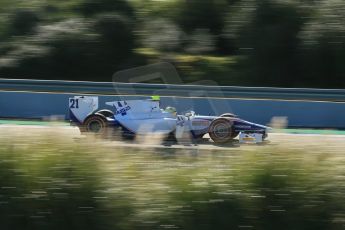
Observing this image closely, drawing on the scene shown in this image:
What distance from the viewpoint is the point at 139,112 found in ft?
45.4

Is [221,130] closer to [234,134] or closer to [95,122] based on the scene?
[234,134]

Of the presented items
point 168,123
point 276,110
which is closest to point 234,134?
point 168,123

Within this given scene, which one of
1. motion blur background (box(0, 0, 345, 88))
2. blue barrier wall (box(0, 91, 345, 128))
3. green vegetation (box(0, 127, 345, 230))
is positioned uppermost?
motion blur background (box(0, 0, 345, 88))

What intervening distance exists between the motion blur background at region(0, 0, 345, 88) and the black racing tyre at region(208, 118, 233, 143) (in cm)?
765

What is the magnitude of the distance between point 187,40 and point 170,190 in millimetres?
18258

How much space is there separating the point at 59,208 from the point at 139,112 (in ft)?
28.2

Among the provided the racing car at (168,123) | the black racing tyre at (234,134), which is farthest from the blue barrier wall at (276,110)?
the black racing tyre at (234,134)

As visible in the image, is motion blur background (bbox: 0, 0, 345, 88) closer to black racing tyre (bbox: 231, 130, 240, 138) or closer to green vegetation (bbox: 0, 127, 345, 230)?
black racing tyre (bbox: 231, 130, 240, 138)

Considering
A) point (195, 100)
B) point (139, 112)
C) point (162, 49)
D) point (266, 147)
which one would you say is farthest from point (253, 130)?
point (162, 49)

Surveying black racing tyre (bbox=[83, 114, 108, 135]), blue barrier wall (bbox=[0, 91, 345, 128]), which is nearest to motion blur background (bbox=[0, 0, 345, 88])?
blue barrier wall (bbox=[0, 91, 345, 128])

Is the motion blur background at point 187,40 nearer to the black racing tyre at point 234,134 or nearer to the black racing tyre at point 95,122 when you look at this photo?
the black racing tyre at point 234,134

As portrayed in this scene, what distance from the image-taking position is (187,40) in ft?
75.9

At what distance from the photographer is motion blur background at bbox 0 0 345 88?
21656 mm

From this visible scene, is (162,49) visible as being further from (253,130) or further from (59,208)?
(59,208)
